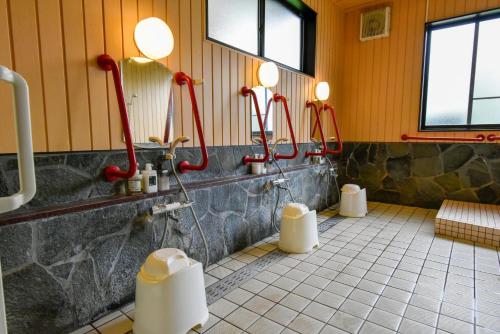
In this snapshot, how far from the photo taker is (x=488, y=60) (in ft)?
11.0

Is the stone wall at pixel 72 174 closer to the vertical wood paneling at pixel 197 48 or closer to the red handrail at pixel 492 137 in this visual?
the vertical wood paneling at pixel 197 48

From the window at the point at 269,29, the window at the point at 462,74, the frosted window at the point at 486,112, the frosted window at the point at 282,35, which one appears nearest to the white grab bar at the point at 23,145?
the window at the point at 269,29

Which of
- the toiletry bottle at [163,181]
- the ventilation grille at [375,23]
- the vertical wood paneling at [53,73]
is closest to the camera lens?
the vertical wood paneling at [53,73]

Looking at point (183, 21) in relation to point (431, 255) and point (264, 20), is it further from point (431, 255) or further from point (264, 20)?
point (431, 255)

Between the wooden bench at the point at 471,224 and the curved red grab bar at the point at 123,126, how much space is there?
2968 mm

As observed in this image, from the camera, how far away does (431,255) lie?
2363 millimetres

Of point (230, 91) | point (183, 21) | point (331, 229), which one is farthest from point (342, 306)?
point (183, 21)

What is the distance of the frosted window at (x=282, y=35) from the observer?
2987 mm

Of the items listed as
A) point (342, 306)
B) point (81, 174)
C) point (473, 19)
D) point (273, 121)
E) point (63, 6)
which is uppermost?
point (473, 19)

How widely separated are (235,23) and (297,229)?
197 cm

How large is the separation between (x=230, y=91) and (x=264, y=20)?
105 cm

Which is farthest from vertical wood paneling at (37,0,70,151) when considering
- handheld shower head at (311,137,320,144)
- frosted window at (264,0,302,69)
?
handheld shower head at (311,137,320,144)

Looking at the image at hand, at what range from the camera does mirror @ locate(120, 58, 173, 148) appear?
1.76 metres

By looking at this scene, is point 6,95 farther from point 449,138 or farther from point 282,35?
point 449,138
